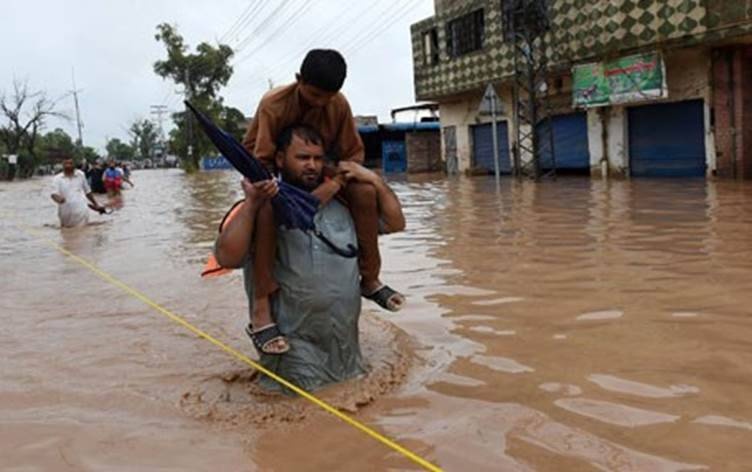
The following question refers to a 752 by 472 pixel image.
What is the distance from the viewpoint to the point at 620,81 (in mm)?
18562

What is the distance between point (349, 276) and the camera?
3779mm

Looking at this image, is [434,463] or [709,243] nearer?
[434,463]

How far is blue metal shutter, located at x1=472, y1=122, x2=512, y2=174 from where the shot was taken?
24844 millimetres

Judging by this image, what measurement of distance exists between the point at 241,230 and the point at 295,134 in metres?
0.57

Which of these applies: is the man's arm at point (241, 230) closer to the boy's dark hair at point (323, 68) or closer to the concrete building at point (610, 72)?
the boy's dark hair at point (323, 68)

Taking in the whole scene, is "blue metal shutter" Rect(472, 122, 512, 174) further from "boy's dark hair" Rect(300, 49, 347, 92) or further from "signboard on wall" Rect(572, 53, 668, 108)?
"boy's dark hair" Rect(300, 49, 347, 92)

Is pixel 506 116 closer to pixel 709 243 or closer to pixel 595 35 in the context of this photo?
pixel 595 35

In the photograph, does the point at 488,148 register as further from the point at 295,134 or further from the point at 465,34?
the point at 295,134

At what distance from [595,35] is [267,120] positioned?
53.8ft

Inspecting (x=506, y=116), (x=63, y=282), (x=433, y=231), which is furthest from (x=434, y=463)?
(x=506, y=116)

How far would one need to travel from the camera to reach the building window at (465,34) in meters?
23.6

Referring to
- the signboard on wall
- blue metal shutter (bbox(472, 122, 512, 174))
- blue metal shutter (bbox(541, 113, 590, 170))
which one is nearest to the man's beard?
the signboard on wall

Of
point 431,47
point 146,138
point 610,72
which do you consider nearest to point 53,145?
point 146,138

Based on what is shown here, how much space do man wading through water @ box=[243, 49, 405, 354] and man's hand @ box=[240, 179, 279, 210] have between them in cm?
7
